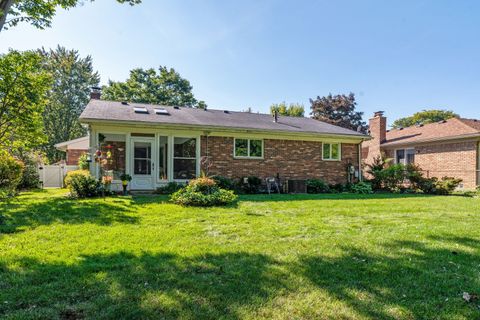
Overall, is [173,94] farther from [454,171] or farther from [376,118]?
[454,171]

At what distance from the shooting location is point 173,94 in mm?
34719

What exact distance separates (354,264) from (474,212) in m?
6.35

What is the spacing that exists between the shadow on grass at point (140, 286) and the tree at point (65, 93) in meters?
36.4

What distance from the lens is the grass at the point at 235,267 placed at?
263 cm

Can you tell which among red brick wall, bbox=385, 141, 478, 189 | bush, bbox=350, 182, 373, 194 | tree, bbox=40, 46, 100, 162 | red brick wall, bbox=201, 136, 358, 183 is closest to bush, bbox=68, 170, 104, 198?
red brick wall, bbox=201, 136, 358, 183

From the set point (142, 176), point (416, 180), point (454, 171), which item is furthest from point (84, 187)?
point (454, 171)

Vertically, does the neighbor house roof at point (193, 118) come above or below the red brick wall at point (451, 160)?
above

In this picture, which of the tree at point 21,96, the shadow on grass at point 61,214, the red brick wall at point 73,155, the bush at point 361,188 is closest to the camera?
the shadow on grass at point 61,214

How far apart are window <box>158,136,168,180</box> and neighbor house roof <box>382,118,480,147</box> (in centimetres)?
1518

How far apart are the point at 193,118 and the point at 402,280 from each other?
11.6 meters

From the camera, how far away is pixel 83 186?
32.3 ft

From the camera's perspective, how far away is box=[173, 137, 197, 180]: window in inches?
494

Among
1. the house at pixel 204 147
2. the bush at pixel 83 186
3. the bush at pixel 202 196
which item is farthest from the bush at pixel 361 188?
the bush at pixel 83 186

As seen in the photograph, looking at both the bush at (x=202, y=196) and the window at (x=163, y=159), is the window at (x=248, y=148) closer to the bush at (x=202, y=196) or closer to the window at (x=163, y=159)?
the window at (x=163, y=159)
